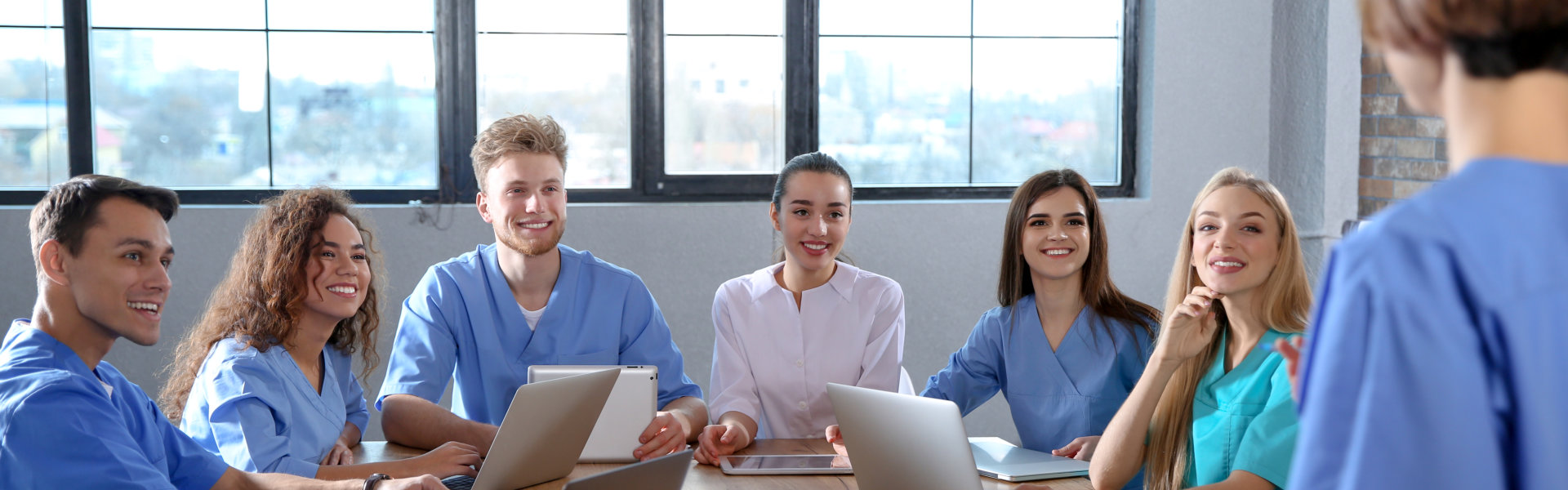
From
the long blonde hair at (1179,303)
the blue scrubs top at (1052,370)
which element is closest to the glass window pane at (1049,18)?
the blue scrubs top at (1052,370)

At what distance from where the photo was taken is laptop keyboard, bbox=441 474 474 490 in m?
1.70

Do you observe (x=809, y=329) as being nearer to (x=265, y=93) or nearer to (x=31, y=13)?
(x=265, y=93)

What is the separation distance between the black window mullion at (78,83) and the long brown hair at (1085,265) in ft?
8.53

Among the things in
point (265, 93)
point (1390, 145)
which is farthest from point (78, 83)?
point (1390, 145)

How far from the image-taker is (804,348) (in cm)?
246

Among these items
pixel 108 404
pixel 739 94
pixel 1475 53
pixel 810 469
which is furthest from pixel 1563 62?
pixel 739 94

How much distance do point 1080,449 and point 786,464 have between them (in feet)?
1.68

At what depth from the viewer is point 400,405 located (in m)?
2.14

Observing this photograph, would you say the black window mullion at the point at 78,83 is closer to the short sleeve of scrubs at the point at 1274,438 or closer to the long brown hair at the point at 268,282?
the long brown hair at the point at 268,282

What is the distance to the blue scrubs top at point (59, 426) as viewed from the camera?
1.34 meters

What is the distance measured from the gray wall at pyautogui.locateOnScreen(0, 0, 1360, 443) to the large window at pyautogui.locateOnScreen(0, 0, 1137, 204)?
132mm

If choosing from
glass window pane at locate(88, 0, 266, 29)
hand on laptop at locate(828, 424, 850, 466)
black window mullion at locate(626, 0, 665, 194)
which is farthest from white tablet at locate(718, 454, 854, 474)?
glass window pane at locate(88, 0, 266, 29)

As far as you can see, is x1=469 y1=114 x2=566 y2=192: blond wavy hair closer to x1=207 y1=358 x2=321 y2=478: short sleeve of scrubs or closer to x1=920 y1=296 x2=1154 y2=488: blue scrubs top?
x1=207 y1=358 x2=321 y2=478: short sleeve of scrubs

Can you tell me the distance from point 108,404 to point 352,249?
1.94 feet
